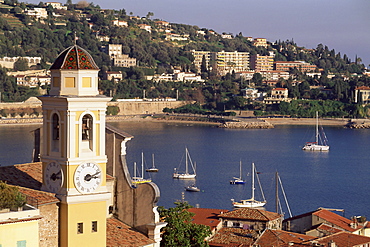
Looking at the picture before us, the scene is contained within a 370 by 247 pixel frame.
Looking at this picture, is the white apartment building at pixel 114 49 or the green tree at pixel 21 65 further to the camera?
the white apartment building at pixel 114 49

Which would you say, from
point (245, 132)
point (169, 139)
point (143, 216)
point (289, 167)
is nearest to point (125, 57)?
point (245, 132)

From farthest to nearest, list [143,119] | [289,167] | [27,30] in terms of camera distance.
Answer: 1. [27,30]
2. [143,119]
3. [289,167]

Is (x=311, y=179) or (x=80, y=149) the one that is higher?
(x=80, y=149)

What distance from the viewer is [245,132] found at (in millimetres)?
59906

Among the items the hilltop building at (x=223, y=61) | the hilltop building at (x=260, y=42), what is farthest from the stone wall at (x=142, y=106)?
the hilltop building at (x=260, y=42)

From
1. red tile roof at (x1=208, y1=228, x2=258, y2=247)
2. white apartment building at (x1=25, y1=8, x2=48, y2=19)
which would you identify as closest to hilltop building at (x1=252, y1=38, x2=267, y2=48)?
white apartment building at (x1=25, y1=8, x2=48, y2=19)

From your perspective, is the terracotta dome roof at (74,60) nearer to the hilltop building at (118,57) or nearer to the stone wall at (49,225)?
the stone wall at (49,225)

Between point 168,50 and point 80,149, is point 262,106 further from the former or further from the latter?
point 80,149

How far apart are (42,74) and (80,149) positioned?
233ft

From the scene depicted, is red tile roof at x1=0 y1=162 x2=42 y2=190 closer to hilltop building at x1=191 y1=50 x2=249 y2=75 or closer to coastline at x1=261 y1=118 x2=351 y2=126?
coastline at x1=261 y1=118 x2=351 y2=126

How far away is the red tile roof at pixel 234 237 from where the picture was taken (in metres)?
11.5

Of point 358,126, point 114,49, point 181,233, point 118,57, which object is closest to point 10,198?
point 181,233

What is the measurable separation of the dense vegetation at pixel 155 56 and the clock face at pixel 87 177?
6431cm

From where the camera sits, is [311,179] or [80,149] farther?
[311,179]
